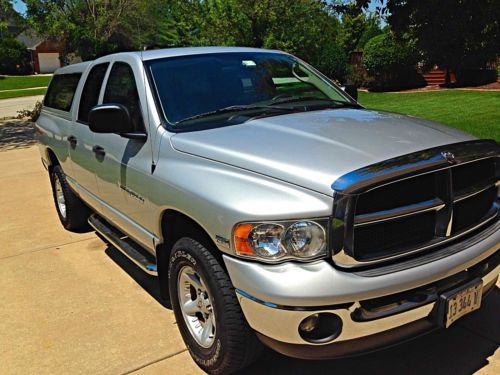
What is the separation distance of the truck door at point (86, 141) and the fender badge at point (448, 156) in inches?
109

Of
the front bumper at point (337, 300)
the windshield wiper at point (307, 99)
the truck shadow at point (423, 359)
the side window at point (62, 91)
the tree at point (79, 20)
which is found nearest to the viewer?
the front bumper at point (337, 300)

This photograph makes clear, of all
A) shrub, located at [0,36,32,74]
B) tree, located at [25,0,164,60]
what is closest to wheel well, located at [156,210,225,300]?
tree, located at [25,0,164,60]

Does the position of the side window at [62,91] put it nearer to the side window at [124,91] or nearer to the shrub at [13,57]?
the side window at [124,91]

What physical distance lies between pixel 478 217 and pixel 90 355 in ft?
8.26

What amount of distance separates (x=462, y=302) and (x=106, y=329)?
2348mm

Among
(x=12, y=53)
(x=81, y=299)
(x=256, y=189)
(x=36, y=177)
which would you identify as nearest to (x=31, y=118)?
(x=36, y=177)

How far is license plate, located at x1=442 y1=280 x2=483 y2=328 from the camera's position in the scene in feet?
8.69

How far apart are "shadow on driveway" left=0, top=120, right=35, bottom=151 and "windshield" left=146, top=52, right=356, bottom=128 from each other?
374 inches

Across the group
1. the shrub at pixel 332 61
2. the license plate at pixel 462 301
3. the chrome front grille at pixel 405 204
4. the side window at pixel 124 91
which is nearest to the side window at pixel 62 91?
the side window at pixel 124 91

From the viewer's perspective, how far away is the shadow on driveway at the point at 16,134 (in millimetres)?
12641

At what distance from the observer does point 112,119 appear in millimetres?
3494

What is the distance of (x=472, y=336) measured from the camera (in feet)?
11.1

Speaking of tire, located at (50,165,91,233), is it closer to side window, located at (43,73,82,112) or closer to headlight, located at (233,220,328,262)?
side window, located at (43,73,82,112)

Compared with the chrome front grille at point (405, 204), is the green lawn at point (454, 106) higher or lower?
lower
